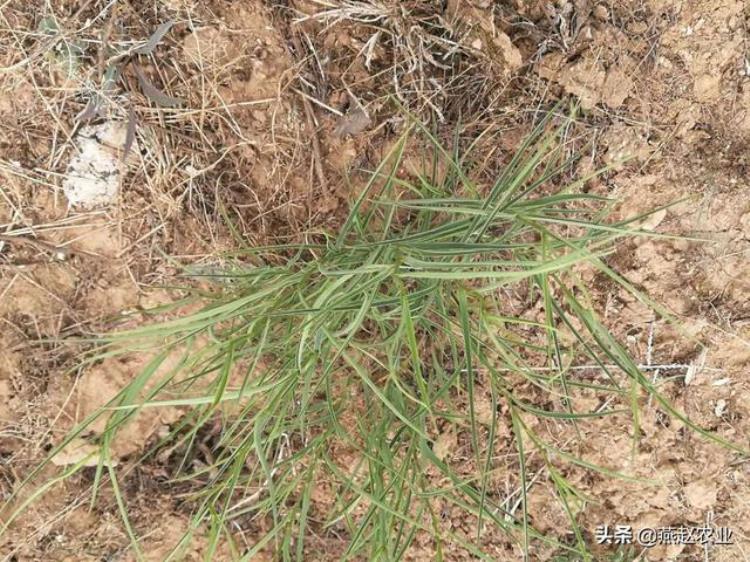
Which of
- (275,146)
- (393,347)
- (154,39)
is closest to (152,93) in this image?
(154,39)

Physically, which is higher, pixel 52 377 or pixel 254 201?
pixel 254 201

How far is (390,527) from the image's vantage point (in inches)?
36.1

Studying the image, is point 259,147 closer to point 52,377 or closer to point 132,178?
point 132,178

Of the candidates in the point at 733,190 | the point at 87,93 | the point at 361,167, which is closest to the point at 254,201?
the point at 361,167

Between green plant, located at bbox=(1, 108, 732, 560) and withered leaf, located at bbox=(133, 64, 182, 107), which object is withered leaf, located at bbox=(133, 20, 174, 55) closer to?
withered leaf, located at bbox=(133, 64, 182, 107)

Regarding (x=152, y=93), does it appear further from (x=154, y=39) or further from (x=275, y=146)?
(x=275, y=146)

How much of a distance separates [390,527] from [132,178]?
2.53 ft

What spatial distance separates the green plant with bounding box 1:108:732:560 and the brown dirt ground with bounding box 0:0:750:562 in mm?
81

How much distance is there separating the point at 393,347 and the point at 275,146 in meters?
0.49

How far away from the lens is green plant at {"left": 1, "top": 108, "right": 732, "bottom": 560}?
775 mm

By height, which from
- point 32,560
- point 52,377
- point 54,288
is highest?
point 54,288

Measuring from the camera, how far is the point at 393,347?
0.89 m

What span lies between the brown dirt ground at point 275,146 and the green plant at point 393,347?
8 centimetres

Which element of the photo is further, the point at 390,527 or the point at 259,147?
the point at 259,147
